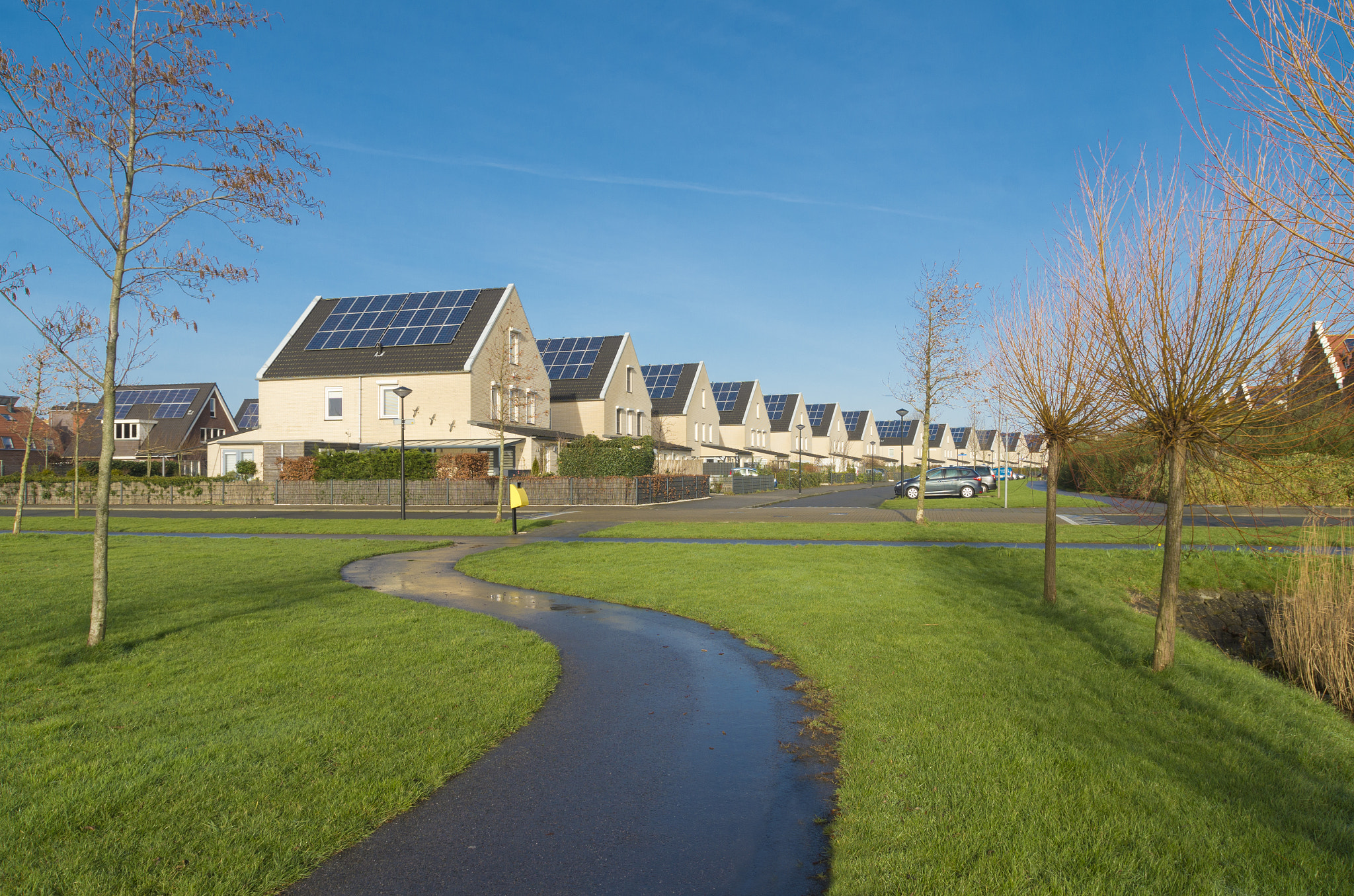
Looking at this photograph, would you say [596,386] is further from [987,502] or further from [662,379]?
[987,502]

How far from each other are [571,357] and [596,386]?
3755mm

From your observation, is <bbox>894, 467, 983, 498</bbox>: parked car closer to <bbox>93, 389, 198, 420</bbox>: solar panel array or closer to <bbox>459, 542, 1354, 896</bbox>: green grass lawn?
<bbox>459, 542, 1354, 896</bbox>: green grass lawn

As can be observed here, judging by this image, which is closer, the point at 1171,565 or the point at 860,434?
the point at 1171,565

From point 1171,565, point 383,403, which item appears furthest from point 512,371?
point 1171,565

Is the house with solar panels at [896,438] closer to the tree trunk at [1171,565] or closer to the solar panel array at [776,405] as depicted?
the solar panel array at [776,405]

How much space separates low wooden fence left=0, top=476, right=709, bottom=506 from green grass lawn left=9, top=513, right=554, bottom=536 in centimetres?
794

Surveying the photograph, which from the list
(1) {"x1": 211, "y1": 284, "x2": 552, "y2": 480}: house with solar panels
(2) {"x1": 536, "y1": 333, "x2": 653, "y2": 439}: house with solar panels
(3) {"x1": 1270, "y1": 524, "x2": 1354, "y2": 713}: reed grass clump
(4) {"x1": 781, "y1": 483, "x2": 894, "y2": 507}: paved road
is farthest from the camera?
(2) {"x1": 536, "y1": 333, "x2": 653, "y2": 439}: house with solar panels

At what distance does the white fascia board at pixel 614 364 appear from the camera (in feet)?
159

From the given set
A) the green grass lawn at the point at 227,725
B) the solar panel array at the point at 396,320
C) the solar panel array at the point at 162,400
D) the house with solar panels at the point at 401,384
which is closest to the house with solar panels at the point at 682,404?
the house with solar panels at the point at 401,384

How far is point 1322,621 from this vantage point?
874 cm

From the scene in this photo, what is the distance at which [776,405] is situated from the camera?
276 ft

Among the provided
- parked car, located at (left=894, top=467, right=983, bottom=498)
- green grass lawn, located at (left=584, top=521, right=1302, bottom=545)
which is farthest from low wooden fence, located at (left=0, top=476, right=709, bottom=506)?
parked car, located at (left=894, top=467, right=983, bottom=498)

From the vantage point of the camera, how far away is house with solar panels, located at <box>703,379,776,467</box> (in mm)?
70788

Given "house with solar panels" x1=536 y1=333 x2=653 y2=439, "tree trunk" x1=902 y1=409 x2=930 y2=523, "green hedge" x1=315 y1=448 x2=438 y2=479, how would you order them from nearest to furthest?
"tree trunk" x1=902 y1=409 x2=930 y2=523, "green hedge" x1=315 y1=448 x2=438 y2=479, "house with solar panels" x1=536 y1=333 x2=653 y2=439
